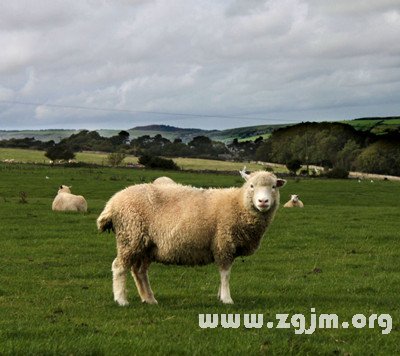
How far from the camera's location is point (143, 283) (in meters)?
11.1

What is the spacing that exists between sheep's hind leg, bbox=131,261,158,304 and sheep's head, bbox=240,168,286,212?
2.22 m

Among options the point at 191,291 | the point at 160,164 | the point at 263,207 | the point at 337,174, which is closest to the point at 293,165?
the point at 337,174

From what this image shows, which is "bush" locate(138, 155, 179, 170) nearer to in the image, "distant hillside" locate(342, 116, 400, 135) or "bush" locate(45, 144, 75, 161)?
"bush" locate(45, 144, 75, 161)

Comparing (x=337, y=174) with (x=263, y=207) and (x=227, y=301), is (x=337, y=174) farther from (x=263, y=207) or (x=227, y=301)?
(x=227, y=301)

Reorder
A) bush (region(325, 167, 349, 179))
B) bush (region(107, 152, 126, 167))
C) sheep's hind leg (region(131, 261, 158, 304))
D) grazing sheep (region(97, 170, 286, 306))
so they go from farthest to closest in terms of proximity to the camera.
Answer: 1. bush (region(107, 152, 126, 167))
2. bush (region(325, 167, 349, 179))
3. sheep's hind leg (region(131, 261, 158, 304))
4. grazing sheep (region(97, 170, 286, 306))

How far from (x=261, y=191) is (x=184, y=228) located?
1.51m

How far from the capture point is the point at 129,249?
10977mm

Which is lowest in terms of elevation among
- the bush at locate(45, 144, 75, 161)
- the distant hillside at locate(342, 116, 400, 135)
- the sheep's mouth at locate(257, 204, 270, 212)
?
the bush at locate(45, 144, 75, 161)

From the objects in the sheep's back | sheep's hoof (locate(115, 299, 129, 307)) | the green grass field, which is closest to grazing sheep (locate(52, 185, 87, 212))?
the green grass field

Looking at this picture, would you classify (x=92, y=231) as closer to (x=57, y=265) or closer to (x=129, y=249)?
(x=57, y=265)

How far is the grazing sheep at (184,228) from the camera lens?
10.9 meters

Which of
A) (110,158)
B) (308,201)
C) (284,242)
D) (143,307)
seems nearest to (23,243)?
(284,242)

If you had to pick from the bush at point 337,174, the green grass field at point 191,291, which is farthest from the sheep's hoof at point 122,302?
the bush at point 337,174

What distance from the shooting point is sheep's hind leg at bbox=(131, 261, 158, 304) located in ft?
36.1
